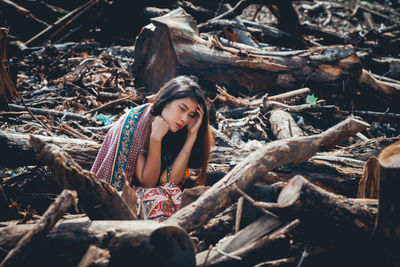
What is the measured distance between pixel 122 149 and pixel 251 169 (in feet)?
3.73

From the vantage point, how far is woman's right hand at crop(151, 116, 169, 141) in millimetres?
2496

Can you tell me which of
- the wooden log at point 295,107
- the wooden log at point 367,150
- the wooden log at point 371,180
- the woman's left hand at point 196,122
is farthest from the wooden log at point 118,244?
the wooden log at point 295,107

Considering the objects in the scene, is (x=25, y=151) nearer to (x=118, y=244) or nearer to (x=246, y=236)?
(x=118, y=244)

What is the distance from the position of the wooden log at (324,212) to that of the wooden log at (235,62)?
282cm

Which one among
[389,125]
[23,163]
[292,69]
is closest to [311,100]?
[292,69]

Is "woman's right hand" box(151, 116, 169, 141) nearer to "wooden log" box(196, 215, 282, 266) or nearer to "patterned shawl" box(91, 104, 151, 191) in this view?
"patterned shawl" box(91, 104, 151, 191)

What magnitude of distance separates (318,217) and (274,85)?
310 centimetres

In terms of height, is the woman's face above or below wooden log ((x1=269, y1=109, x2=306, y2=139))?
above

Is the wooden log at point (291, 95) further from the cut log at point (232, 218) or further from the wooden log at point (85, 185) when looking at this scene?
the wooden log at point (85, 185)

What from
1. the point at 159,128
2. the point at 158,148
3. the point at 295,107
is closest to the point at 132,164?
the point at 158,148

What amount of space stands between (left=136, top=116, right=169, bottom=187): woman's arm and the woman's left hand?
0.25 metres

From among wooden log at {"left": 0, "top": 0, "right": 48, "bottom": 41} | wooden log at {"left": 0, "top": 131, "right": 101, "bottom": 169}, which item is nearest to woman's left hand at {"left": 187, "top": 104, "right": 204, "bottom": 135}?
wooden log at {"left": 0, "top": 131, "right": 101, "bottom": 169}

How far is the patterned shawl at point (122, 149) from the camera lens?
2.46 m

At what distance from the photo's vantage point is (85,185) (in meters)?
1.60
